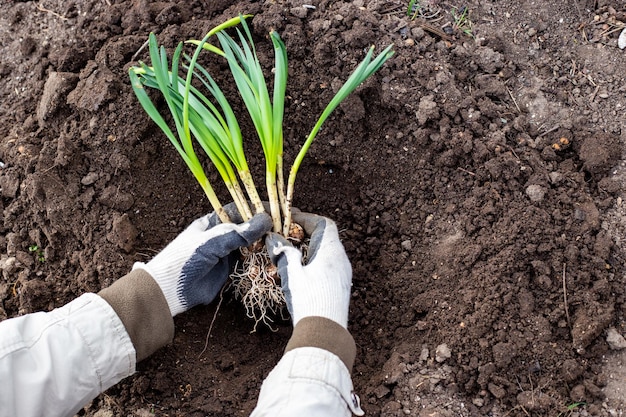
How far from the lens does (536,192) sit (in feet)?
5.99

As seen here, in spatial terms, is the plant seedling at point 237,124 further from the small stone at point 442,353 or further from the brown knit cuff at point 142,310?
the small stone at point 442,353

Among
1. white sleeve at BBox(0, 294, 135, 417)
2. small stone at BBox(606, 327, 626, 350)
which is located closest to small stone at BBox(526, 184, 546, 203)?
small stone at BBox(606, 327, 626, 350)

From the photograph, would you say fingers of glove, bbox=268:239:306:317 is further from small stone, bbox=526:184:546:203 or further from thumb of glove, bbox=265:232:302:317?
small stone, bbox=526:184:546:203

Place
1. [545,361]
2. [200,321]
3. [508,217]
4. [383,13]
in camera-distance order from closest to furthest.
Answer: [545,361]
[508,217]
[200,321]
[383,13]

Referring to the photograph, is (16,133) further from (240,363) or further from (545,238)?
(545,238)

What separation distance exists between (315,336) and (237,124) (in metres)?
0.67

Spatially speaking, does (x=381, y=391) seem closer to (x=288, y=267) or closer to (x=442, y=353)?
(x=442, y=353)

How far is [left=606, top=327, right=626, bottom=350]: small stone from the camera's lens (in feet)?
5.50

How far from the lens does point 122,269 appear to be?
1903mm

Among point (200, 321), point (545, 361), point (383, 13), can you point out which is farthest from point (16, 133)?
point (545, 361)

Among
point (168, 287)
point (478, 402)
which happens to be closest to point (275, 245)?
point (168, 287)

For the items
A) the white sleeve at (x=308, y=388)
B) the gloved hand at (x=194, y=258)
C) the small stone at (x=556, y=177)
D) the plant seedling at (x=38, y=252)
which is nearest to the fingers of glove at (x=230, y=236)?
the gloved hand at (x=194, y=258)

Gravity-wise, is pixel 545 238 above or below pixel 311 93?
below

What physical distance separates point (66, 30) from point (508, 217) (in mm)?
1660
